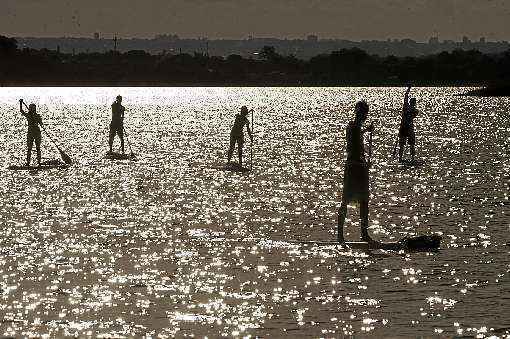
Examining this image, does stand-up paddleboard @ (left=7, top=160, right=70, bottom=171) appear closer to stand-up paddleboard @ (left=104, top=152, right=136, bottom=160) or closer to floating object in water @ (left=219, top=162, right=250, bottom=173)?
stand-up paddleboard @ (left=104, top=152, right=136, bottom=160)

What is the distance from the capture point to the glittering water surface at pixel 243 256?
13711mm

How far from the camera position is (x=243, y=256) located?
59.5 feet

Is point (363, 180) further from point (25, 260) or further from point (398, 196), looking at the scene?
point (398, 196)

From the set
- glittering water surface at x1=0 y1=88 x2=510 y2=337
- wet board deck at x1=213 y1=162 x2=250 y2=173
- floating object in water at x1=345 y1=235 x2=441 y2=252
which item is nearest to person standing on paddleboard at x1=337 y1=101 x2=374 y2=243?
floating object in water at x1=345 y1=235 x2=441 y2=252

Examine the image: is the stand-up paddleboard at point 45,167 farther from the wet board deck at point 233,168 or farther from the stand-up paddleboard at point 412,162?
the stand-up paddleboard at point 412,162

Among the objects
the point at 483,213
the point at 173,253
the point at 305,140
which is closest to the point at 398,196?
→ the point at 483,213

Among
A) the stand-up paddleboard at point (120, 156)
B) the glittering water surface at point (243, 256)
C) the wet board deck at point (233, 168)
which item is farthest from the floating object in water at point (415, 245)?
the stand-up paddleboard at point (120, 156)

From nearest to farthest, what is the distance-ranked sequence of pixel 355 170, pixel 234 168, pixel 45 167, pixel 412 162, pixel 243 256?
pixel 243 256 → pixel 355 170 → pixel 234 168 → pixel 45 167 → pixel 412 162

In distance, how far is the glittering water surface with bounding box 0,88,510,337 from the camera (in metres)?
13.7

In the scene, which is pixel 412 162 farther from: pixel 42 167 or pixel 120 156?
pixel 42 167

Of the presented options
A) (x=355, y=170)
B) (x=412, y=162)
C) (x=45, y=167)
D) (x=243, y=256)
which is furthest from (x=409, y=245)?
(x=412, y=162)

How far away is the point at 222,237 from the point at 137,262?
2941 millimetres

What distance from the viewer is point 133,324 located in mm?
13469

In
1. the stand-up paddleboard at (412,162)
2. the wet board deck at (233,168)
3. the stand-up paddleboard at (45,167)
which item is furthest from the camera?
the stand-up paddleboard at (412,162)
